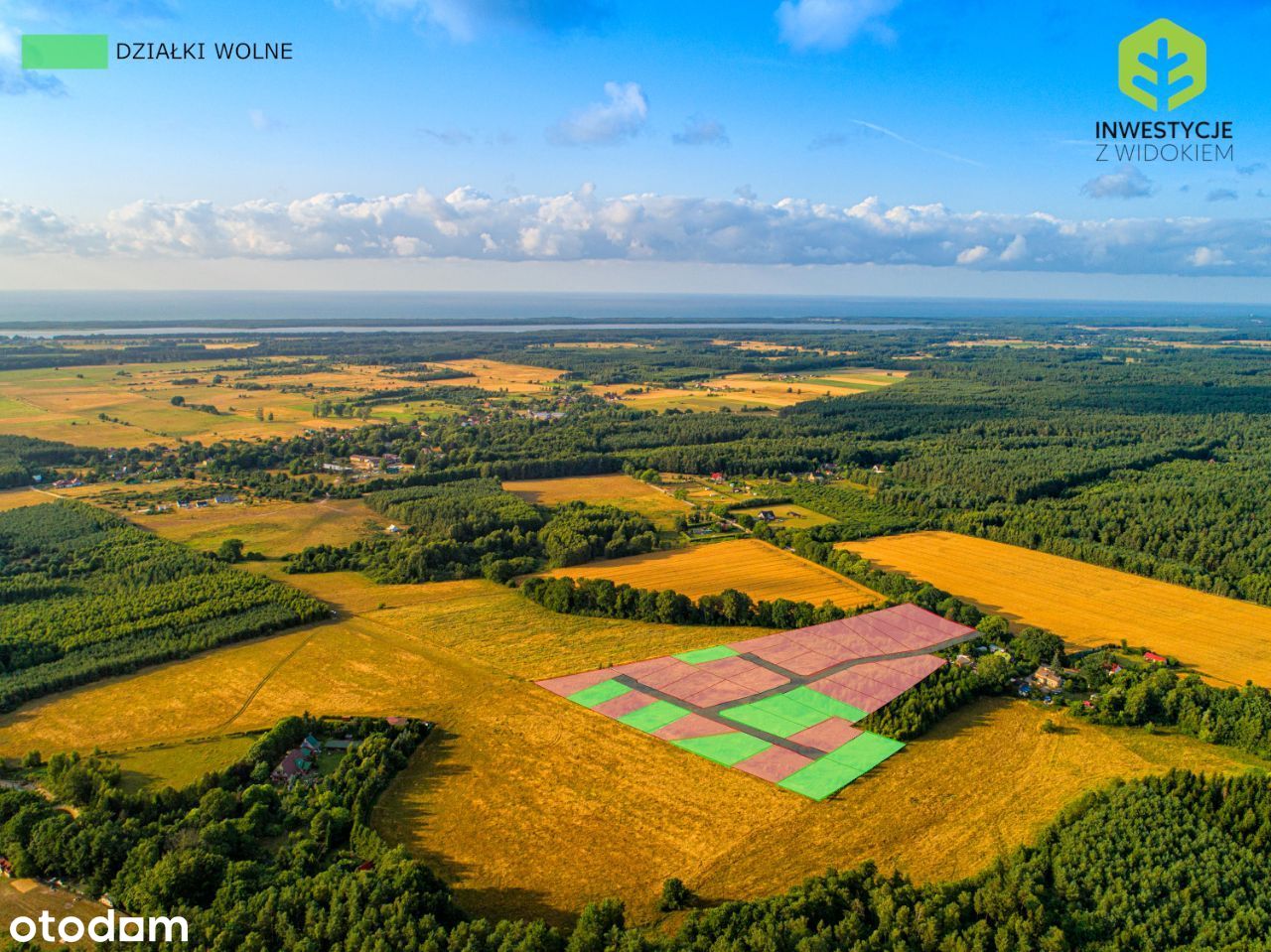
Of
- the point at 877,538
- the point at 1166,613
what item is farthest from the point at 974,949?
the point at 877,538

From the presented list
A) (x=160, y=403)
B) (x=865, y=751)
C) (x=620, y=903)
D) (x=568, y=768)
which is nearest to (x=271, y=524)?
(x=568, y=768)

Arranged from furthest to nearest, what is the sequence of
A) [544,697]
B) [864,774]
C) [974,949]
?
1. [544,697]
2. [864,774]
3. [974,949]

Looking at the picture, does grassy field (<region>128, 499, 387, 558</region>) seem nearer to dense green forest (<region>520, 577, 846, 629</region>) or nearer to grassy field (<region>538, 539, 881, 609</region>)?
grassy field (<region>538, 539, 881, 609</region>)

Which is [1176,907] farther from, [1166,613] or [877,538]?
[877,538]

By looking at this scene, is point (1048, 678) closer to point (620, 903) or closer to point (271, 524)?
point (620, 903)

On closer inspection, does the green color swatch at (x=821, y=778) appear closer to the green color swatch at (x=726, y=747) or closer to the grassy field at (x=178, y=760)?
the green color swatch at (x=726, y=747)
